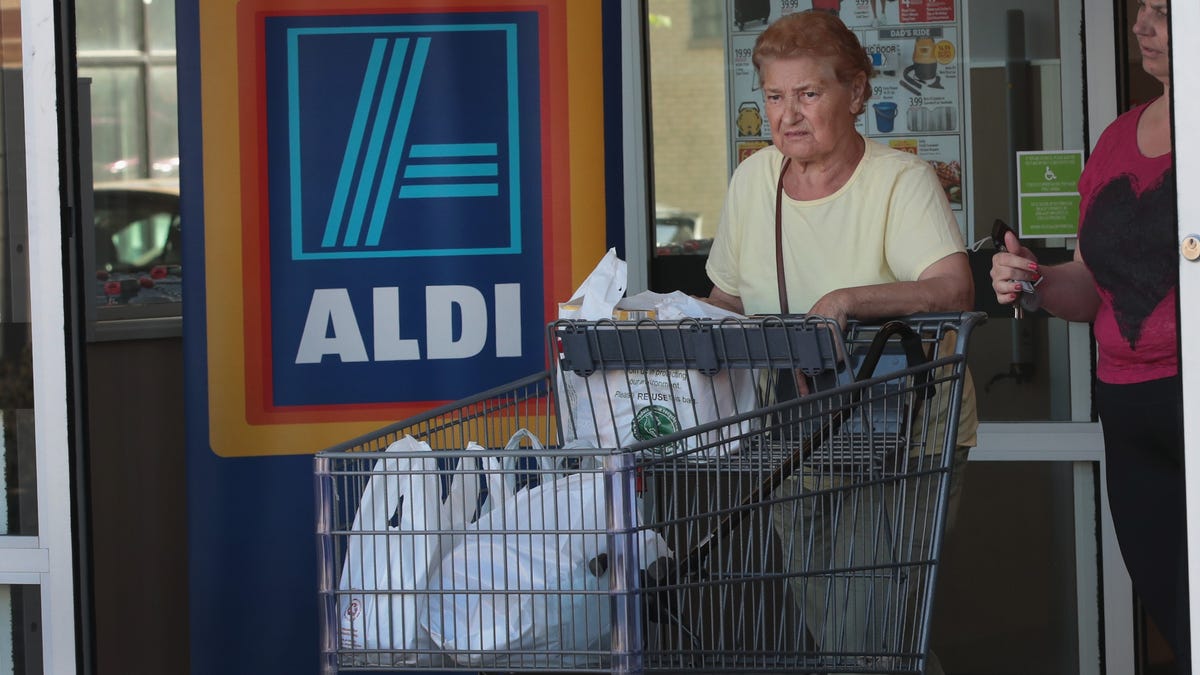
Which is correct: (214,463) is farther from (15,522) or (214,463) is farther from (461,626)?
(461,626)

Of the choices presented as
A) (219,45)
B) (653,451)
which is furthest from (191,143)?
(653,451)

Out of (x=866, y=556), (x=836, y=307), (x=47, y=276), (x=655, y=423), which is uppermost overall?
(x=47, y=276)

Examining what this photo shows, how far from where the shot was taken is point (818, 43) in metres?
2.75

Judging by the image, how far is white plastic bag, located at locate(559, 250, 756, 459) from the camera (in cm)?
246

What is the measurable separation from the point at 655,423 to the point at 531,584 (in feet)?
1.43

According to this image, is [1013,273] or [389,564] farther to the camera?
[1013,273]

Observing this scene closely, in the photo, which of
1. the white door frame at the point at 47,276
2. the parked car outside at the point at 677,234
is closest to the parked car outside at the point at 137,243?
the parked car outside at the point at 677,234

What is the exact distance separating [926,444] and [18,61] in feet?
7.01

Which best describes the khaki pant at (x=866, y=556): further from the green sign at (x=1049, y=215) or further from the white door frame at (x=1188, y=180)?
the green sign at (x=1049, y=215)

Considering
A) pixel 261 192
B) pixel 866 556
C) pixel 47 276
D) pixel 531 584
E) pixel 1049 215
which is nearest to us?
pixel 531 584

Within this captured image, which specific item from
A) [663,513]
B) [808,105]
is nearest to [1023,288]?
[808,105]

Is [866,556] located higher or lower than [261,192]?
lower

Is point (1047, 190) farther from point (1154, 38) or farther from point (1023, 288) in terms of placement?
point (1023, 288)

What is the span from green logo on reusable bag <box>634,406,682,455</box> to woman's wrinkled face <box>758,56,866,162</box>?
645mm
